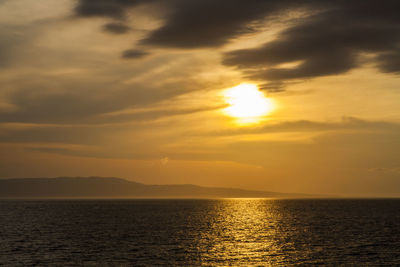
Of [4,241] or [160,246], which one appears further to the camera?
[4,241]

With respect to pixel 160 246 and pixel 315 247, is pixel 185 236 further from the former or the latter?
pixel 315 247

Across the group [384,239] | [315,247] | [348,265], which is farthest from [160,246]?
[384,239]

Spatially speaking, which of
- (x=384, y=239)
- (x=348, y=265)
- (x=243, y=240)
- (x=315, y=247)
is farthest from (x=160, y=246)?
(x=384, y=239)

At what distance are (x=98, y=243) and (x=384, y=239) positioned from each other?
55.5 meters

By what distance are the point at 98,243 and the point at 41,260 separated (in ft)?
63.1

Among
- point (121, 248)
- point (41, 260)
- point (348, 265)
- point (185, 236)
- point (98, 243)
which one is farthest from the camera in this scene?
point (185, 236)

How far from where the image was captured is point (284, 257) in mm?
66250

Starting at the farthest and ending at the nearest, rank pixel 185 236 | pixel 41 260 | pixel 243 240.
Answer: pixel 185 236
pixel 243 240
pixel 41 260

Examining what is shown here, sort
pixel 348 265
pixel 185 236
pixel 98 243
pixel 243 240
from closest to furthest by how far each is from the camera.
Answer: pixel 348 265, pixel 98 243, pixel 243 240, pixel 185 236

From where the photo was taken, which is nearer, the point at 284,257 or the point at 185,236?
the point at 284,257

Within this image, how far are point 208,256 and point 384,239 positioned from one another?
41.0 m

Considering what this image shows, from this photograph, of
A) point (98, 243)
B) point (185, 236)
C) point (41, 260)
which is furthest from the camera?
point (185, 236)

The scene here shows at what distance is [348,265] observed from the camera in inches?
2341

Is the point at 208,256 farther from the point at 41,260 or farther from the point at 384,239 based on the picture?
the point at 384,239
